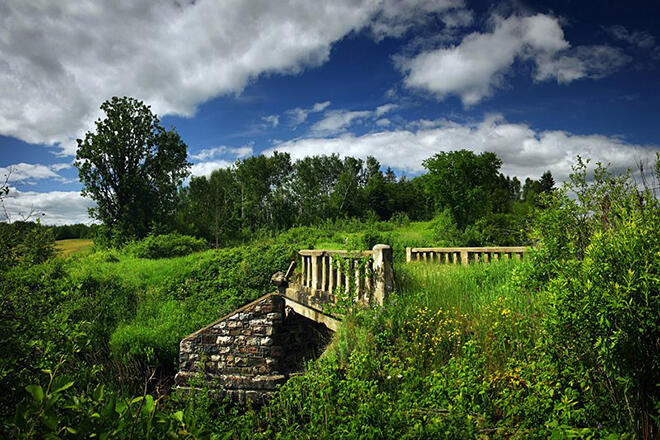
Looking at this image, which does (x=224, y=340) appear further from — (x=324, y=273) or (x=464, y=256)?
(x=464, y=256)

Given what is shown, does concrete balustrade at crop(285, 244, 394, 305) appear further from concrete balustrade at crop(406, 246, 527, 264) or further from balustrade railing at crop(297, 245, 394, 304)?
concrete balustrade at crop(406, 246, 527, 264)

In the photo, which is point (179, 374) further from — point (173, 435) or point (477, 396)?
point (173, 435)

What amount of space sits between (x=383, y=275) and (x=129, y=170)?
111ft

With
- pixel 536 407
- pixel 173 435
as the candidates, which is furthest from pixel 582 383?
pixel 173 435

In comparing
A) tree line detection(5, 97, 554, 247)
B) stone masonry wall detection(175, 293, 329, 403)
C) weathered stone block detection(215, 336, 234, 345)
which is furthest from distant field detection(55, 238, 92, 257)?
weathered stone block detection(215, 336, 234, 345)

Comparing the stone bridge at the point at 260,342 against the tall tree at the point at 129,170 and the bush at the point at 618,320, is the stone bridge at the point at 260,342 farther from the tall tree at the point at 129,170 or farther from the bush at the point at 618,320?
the tall tree at the point at 129,170

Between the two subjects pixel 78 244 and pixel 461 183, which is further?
pixel 78 244

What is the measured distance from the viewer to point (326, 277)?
341 inches

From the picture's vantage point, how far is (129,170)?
→ 108 ft

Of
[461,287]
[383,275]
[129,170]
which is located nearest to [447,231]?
[461,287]

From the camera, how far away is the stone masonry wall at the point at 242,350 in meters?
10.1

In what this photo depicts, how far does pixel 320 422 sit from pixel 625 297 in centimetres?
367

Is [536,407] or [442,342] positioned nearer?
[536,407]

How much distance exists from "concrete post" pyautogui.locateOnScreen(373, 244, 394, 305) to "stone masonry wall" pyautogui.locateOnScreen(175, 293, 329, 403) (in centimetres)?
447
